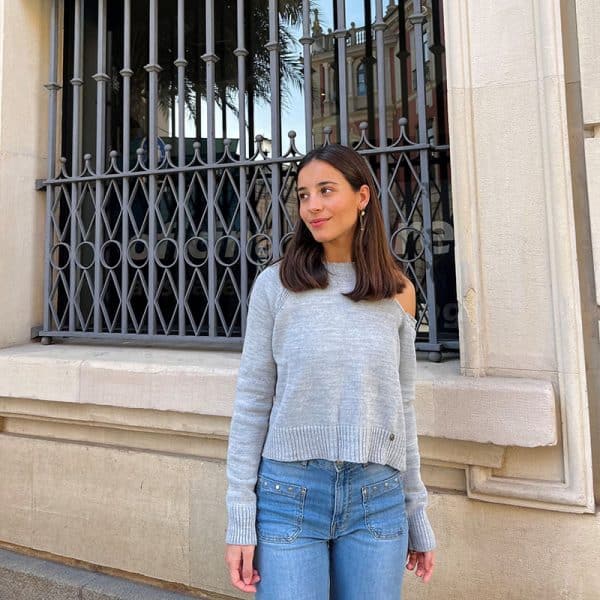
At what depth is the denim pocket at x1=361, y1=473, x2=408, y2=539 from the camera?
1459 millimetres

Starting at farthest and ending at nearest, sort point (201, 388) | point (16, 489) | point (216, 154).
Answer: point (216, 154) → point (16, 489) → point (201, 388)

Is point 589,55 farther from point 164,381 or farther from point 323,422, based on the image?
point 164,381

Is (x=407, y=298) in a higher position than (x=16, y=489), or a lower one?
higher

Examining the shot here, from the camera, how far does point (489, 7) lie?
2412 millimetres

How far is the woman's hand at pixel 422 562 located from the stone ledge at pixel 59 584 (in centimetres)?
178

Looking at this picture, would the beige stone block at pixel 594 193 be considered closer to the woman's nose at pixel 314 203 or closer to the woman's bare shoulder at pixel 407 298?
the woman's bare shoulder at pixel 407 298

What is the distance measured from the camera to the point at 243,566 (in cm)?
146

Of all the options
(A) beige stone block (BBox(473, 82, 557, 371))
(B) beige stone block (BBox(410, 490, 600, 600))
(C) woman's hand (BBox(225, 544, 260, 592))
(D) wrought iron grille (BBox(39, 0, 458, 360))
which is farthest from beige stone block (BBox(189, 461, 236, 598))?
(A) beige stone block (BBox(473, 82, 557, 371))

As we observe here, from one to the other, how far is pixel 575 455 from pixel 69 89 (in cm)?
421

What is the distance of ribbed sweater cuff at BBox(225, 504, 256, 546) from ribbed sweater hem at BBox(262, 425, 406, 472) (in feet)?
0.53

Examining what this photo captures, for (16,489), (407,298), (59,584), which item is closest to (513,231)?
(407,298)

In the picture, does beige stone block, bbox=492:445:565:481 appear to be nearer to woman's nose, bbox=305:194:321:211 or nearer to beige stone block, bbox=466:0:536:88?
woman's nose, bbox=305:194:321:211

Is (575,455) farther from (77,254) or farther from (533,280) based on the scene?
(77,254)

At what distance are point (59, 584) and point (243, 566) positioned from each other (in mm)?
2266
